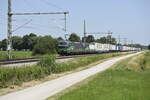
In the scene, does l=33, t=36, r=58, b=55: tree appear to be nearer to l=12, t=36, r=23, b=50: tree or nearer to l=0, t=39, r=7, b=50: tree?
l=0, t=39, r=7, b=50: tree

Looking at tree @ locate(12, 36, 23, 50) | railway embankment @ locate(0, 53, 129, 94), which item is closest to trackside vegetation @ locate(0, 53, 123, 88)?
railway embankment @ locate(0, 53, 129, 94)

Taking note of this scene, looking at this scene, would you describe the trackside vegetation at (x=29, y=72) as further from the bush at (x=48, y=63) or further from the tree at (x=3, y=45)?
the tree at (x=3, y=45)

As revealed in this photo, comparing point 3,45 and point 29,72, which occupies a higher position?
point 3,45

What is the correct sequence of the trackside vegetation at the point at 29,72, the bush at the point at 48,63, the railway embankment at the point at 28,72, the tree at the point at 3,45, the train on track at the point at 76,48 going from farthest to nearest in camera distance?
the tree at the point at 3,45, the train on track at the point at 76,48, the bush at the point at 48,63, the trackside vegetation at the point at 29,72, the railway embankment at the point at 28,72

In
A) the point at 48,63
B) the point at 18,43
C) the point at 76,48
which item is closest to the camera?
the point at 48,63

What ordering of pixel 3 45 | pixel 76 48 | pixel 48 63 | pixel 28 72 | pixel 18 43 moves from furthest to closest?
pixel 18 43 < pixel 3 45 < pixel 76 48 < pixel 48 63 < pixel 28 72

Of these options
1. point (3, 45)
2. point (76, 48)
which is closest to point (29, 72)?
point (76, 48)

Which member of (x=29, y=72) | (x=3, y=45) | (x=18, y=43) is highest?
(x=18, y=43)

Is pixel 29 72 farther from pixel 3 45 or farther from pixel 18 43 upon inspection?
A: pixel 18 43

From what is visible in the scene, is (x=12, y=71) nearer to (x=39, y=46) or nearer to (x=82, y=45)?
(x=39, y=46)

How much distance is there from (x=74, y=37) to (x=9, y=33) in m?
114

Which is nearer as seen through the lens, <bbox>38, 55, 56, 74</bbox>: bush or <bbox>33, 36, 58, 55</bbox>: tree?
<bbox>38, 55, 56, 74</bbox>: bush

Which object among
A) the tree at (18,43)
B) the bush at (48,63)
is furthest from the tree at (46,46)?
the tree at (18,43)

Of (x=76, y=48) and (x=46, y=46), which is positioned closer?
(x=46, y=46)
